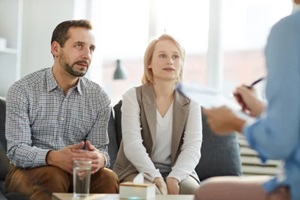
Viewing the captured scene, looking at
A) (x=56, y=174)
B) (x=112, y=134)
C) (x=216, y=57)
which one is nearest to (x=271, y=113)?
(x=56, y=174)

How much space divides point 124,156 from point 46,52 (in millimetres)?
1712

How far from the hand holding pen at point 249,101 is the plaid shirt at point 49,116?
1.24 meters

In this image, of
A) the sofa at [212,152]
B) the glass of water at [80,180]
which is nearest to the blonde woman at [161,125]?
the sofa at [212,152]

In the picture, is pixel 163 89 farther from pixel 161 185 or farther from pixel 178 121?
pixel 161 185

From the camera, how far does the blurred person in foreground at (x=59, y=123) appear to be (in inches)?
99.6

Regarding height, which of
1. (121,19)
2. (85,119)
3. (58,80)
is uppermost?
(121,19)

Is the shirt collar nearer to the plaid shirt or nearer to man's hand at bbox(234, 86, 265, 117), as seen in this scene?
the plaid shirt

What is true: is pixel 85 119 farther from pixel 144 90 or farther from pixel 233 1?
pixel 233 1

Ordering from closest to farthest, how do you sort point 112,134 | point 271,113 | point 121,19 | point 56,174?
point 271,113 → point 56,174 → point 112,134 → point 121,19

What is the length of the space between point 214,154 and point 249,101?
5.79 feet

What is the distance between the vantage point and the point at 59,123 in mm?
2820

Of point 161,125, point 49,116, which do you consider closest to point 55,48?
point 49,116

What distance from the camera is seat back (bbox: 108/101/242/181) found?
3307 millimetres

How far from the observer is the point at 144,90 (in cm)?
310
